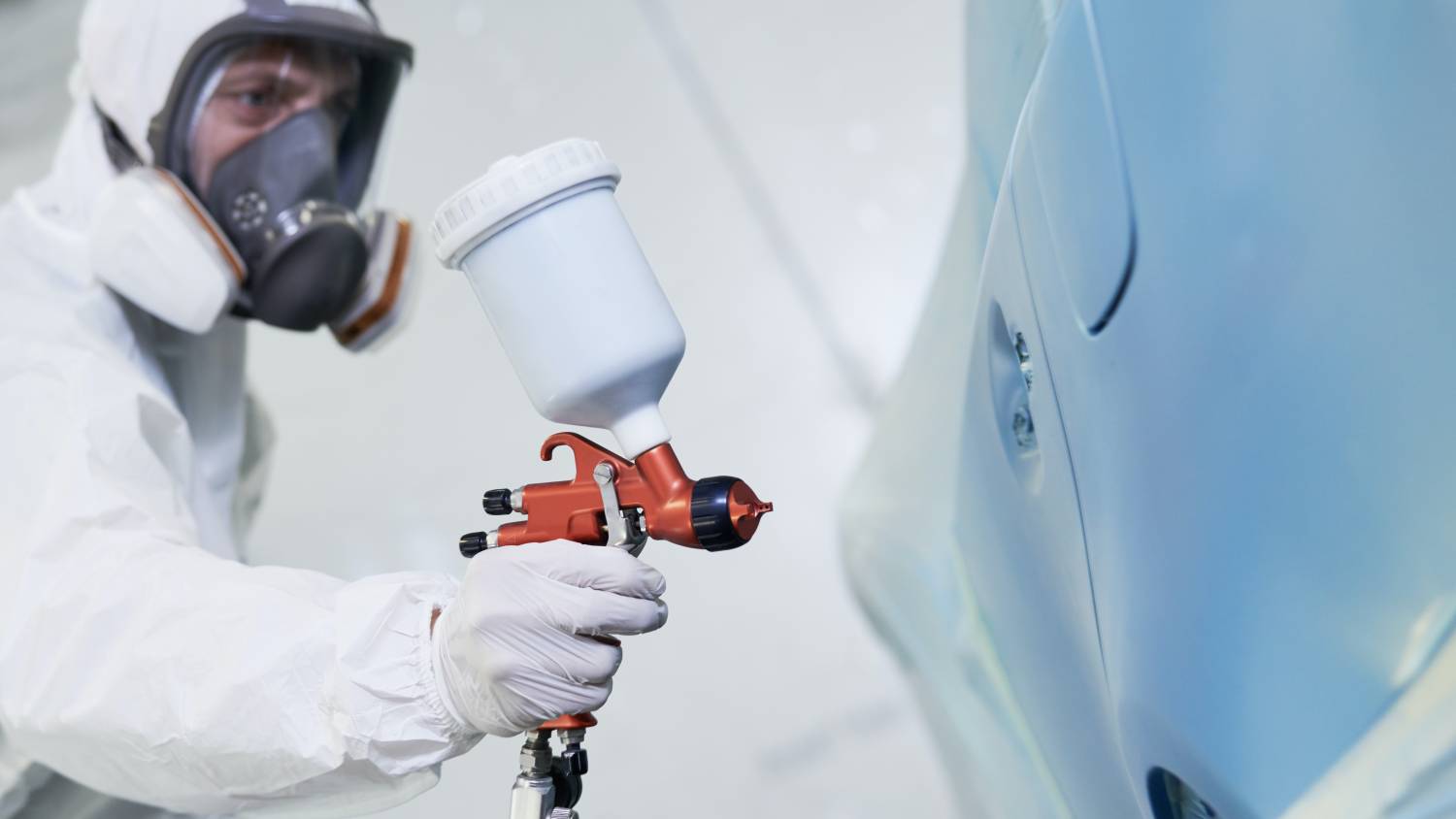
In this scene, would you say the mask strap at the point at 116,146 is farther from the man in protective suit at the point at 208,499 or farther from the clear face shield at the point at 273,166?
the clear face shield at the point at 273,166

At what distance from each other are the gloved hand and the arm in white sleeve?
10 centimetres

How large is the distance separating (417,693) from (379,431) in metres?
1.43

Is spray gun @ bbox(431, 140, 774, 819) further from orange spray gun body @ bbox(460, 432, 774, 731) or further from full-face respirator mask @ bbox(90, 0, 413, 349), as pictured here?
full-face respirator mask @ bbox(90, 0, 413, 349)

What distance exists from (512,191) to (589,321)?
0.38ft

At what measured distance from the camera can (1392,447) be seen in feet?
1.96

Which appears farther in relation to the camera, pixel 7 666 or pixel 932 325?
pixel 932 325

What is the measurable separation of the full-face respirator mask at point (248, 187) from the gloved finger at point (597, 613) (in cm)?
81

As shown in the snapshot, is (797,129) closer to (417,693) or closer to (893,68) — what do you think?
(893,68)

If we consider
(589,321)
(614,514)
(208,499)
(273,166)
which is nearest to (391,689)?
(614,514)

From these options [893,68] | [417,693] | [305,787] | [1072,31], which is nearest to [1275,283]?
[1072,31]

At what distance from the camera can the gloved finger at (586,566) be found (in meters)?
0.97

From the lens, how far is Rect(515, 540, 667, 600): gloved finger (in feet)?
3.19

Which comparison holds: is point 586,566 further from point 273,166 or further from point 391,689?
point 273,166

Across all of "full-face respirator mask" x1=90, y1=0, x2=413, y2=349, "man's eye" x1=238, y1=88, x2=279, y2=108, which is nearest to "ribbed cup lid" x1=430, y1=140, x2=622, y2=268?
"full-face respirator mask" x1=90, y1=0, x2=413, y2=349
